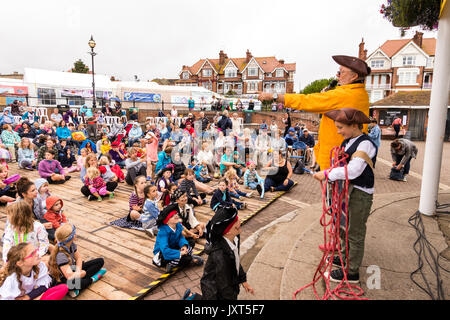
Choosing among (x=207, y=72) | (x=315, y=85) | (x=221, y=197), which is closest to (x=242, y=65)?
(x=207, y=72)

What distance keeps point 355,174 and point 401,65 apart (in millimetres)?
50475

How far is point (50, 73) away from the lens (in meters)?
24.0

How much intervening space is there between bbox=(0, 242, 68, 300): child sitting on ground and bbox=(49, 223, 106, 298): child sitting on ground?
162 millimetres

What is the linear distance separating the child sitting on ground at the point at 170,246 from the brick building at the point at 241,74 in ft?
169

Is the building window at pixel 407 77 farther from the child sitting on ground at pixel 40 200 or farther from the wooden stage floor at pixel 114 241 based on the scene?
the child sitting on ground at pixel 40 200

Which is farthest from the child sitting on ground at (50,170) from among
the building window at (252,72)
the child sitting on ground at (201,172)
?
the building window at (252,72)

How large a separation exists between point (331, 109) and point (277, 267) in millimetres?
2303

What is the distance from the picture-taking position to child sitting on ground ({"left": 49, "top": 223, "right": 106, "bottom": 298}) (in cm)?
362

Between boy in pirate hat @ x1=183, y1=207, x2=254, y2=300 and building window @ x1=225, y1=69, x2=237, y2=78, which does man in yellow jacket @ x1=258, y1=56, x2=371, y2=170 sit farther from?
building window @ x1=225, y1=69, x2=237, y2=78

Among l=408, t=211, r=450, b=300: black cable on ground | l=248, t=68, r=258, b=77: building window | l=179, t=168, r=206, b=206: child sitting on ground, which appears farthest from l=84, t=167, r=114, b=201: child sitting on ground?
l=248, t=68, r=258, b=77: building window

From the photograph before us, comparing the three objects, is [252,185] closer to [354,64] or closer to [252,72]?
[354,64]

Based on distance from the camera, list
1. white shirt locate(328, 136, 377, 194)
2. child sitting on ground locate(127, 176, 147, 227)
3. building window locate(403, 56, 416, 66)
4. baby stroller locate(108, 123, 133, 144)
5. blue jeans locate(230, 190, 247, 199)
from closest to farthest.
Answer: white shirt locate(328, 136, 377, 194) → child sitting on ground locate(127, 176, 147, 227) → blue jeans locate(230, 190, 247, 199) → baby stroller locate(108, 123, 133, 144) → building window locate(403, 56, 416, 66)

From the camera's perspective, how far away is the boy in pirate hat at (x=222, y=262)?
2523 mm
